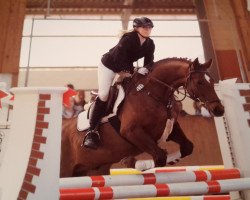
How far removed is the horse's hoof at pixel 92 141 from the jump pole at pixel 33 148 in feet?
4.05

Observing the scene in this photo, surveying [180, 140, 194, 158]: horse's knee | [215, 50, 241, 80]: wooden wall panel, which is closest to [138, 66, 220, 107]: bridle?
[180, 140, 194, 158]: horse's knee

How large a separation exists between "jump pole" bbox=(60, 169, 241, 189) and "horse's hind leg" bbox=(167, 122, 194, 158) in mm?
567

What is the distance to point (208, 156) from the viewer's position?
197 inches

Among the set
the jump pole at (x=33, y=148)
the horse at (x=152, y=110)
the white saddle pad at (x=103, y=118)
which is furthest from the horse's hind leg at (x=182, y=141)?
the jump pole at (x=33, y=148)

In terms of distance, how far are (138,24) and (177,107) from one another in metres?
0.77

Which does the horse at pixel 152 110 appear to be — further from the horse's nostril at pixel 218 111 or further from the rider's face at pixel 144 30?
the rider's face at pixel 144 30

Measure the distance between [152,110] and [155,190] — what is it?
0.92m

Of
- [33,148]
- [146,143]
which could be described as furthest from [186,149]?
[33,148]

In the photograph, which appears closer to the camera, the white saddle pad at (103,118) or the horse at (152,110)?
the horse at (152,110)

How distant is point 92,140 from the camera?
8.03 ft

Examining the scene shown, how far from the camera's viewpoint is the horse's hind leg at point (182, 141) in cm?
227

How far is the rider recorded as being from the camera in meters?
2.43

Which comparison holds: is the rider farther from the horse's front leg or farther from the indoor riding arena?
the horse's front leg

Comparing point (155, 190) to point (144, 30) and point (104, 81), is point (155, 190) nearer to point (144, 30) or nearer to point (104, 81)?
point (104, 81)
